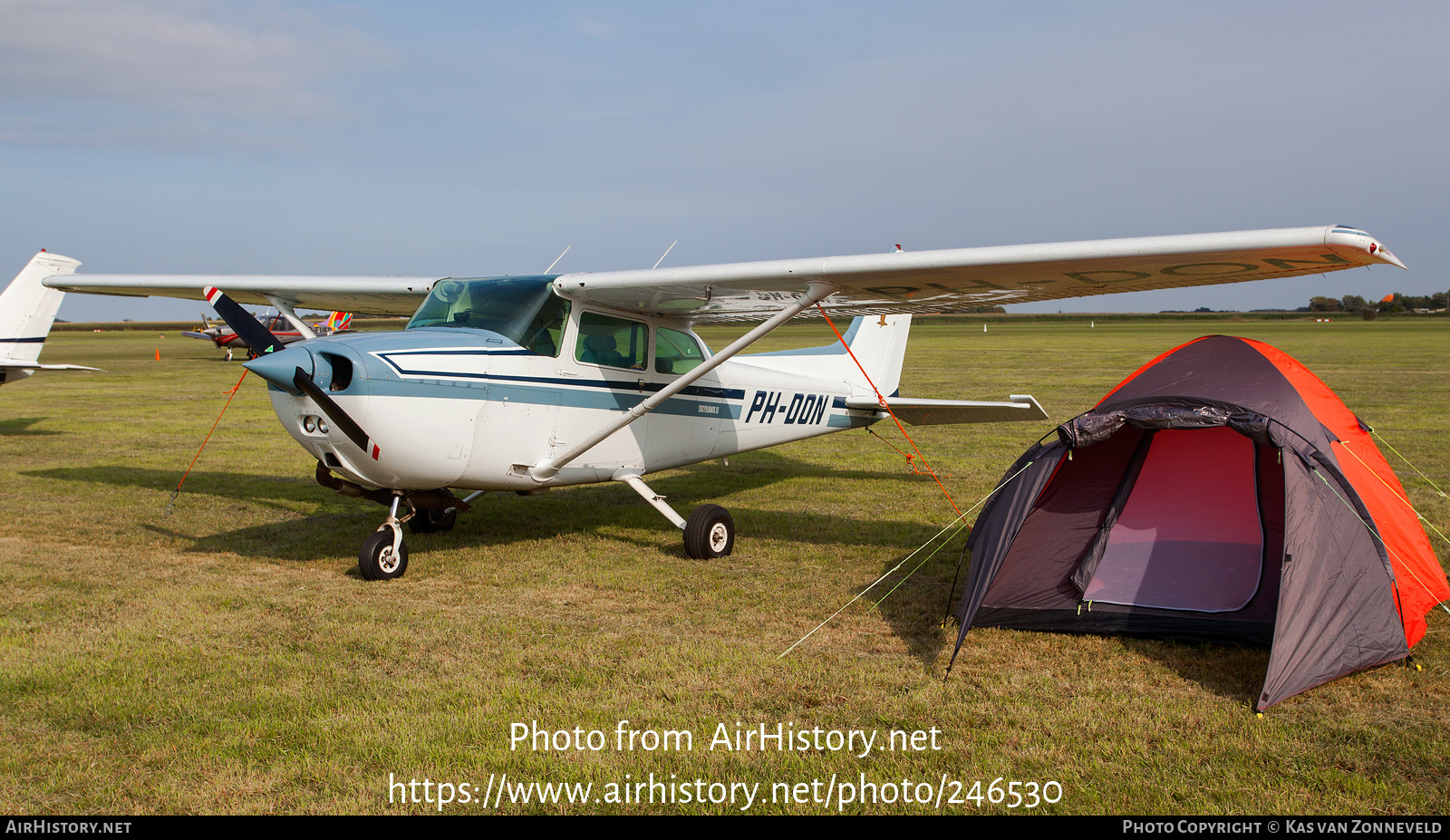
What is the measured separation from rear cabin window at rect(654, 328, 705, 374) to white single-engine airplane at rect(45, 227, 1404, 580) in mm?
18

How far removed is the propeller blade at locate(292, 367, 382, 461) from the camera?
572 cm

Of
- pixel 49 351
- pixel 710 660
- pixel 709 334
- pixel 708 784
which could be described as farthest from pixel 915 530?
pixel 49 351

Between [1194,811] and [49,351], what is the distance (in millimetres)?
55463

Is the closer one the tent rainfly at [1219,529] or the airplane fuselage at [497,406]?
the tent rainfly at [1219,529]

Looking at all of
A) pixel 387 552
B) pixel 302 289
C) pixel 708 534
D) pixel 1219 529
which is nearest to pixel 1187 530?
pixel 1219 529

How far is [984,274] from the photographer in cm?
601

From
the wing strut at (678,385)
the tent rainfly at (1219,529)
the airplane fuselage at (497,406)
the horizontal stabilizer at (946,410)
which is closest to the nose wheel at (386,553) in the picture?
the airplane fuselage at (497,406)

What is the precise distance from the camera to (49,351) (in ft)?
150

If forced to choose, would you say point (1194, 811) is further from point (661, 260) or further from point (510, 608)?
point (661, 260)

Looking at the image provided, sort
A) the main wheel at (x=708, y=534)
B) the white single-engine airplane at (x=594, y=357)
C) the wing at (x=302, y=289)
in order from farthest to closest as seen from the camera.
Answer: the wing at (x=302, y=289), the main wheel at (x=708, y=534), the white single-engine airplane at (x=594, y=357)

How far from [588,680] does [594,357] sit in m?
3.34

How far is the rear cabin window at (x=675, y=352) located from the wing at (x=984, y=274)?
21cm

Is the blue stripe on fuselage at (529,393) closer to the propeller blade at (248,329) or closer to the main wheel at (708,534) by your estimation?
the propeller blade at (248,329)

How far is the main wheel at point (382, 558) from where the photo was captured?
6.50 metres
